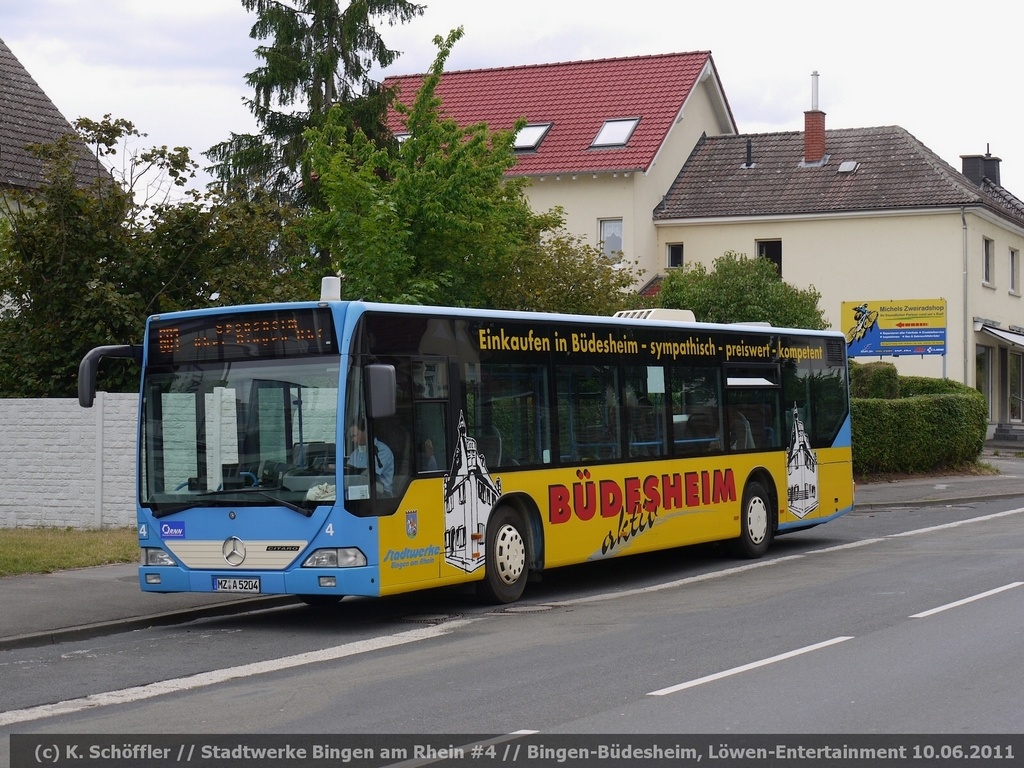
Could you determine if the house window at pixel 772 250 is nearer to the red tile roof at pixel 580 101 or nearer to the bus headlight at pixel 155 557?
the red tile roof at pixel 580 101

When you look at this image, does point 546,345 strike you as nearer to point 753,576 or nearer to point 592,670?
point 753,576

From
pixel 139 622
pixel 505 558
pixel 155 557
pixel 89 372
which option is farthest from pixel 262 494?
pixel 505 558

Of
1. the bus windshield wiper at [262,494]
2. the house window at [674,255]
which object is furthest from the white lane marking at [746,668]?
the house window at [674,255]

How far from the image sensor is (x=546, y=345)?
46.3 feet

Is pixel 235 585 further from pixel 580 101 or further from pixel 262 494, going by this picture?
pixel 580 101

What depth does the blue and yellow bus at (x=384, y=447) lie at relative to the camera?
11750 mm

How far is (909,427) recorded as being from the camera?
30.1 metres

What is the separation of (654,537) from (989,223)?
30.9 metres

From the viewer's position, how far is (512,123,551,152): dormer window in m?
43.9

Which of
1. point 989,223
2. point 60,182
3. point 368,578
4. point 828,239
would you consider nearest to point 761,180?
point 828,239

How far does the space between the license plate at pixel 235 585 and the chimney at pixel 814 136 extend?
35126mm

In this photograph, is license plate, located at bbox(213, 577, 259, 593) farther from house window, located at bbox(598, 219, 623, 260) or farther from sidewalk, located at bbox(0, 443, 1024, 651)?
house window, located at bbox(598, 219, 623, 260)

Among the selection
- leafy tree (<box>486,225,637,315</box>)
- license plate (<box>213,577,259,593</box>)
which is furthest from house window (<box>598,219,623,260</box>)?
license plate (<box>213,577,259,593</box>)

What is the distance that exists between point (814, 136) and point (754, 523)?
94.7ft
